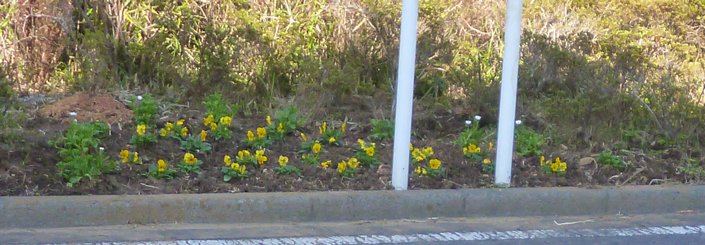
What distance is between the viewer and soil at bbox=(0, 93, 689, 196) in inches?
190

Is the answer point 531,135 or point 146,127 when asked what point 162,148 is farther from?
point 531,135

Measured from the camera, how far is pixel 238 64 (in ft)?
23.1

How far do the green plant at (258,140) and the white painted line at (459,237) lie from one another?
155cm

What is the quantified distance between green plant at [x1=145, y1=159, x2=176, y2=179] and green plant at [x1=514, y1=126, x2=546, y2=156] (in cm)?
276

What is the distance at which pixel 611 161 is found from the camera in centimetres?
564

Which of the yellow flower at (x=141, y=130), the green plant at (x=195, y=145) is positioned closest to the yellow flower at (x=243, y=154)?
the green plant at (x=195, y=145)

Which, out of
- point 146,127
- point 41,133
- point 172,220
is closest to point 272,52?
point 146,127

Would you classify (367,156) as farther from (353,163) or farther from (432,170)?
(432,170)

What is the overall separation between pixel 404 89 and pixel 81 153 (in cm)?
236

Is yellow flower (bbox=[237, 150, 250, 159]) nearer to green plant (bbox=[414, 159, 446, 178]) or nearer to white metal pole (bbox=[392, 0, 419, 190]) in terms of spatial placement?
white metal pole (bbox=[392, 0, 419, 190])

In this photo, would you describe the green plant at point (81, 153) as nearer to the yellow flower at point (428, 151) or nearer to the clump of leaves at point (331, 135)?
the clump of leaves at point (331, 135)

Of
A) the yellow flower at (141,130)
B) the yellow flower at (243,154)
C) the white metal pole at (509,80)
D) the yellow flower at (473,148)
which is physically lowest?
the yellow flower at (243,154)

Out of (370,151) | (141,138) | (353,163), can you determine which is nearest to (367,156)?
(370,151)

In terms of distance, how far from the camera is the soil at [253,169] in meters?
4.82
